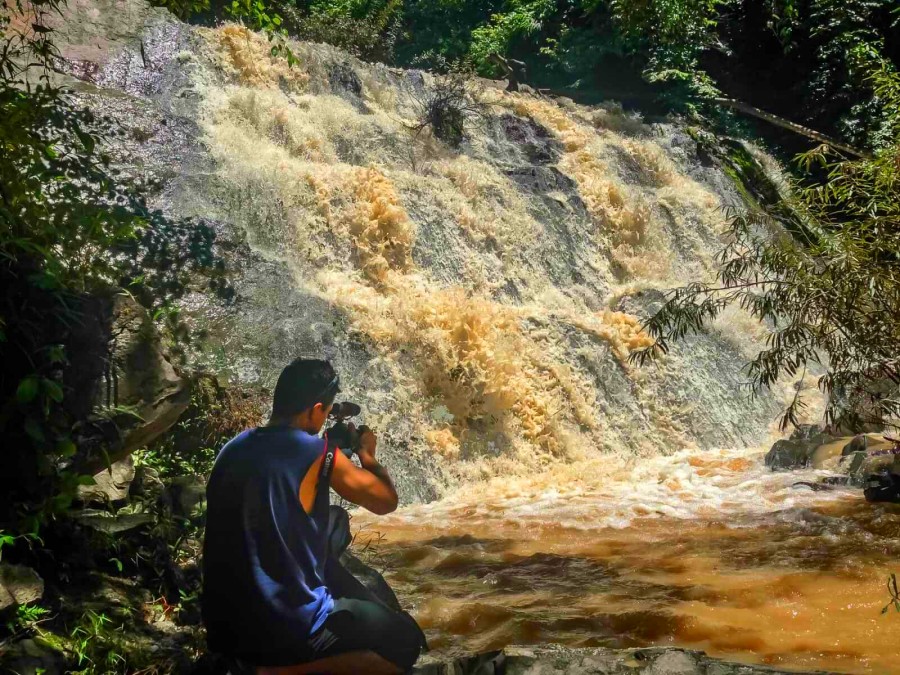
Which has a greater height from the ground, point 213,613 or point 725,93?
point 725,93

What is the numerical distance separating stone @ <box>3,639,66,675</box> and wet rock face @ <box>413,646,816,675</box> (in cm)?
116

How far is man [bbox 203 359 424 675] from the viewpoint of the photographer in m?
2.36

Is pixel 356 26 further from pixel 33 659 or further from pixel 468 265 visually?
pixel 33 659

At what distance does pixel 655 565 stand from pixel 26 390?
372 cm

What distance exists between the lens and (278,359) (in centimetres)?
661

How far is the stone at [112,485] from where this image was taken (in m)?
3.29

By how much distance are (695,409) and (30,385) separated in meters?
7.90

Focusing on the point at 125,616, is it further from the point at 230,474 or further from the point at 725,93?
the point at 725,93

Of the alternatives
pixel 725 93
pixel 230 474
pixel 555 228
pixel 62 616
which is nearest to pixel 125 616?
pixel 62 616

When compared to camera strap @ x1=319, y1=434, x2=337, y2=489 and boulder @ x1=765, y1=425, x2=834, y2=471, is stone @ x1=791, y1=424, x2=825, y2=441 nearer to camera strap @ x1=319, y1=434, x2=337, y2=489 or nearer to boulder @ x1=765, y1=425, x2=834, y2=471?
boulder @ x1=765, y1=425, x2=834, y2=471

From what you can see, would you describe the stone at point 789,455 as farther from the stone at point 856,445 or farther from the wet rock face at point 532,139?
the wet rock face at point 532,139

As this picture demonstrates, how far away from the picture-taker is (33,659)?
2500 mm

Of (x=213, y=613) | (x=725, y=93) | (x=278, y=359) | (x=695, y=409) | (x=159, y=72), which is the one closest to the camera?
(x=213, y=613)

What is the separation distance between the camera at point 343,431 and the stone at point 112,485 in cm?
110
